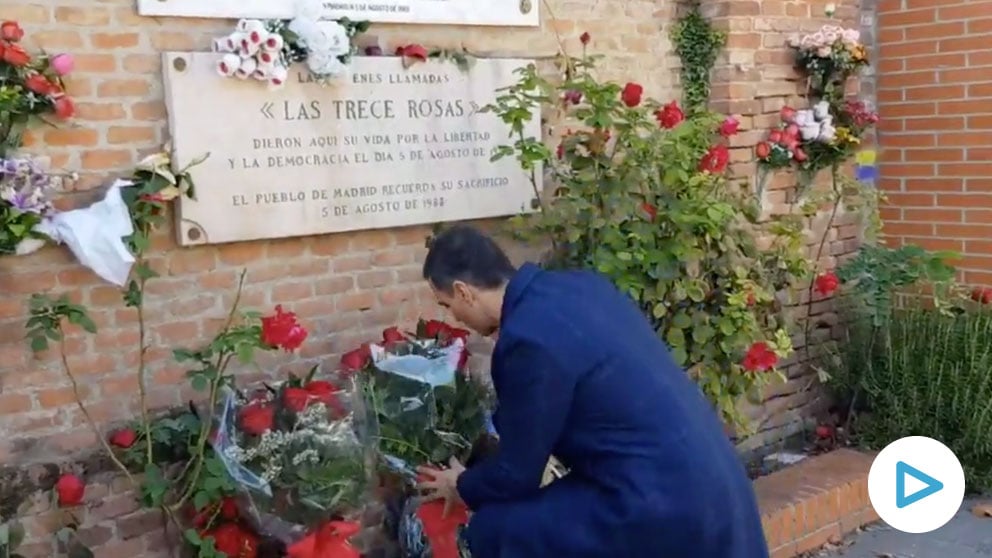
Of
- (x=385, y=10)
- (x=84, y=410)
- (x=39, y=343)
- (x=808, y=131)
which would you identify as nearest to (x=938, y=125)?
(x=808, y=131)

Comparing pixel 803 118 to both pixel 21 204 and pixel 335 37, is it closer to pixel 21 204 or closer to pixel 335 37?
pixel 335 37

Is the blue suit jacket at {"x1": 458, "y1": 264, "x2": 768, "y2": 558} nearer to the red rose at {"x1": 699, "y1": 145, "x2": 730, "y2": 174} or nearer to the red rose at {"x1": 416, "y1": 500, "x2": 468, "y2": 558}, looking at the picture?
the red rose at {"x1": 416, "y1": 500, "x2": 468, "y2": 558}

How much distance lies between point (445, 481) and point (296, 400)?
519 millimetres

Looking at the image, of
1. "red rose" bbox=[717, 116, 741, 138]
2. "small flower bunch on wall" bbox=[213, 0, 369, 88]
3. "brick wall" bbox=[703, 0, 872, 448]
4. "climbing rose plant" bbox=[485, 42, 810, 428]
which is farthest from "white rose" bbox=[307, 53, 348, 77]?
"brick wall" bbox=[703, 0, 872, 448]

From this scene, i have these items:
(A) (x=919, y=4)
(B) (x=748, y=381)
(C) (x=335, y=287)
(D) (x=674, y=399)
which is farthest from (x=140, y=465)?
(A) (x=919, y=4)

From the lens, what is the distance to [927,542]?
493 cm

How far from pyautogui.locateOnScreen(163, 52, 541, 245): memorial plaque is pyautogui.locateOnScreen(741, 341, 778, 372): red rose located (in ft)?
3.42

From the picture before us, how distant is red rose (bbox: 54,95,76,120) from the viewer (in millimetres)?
3354

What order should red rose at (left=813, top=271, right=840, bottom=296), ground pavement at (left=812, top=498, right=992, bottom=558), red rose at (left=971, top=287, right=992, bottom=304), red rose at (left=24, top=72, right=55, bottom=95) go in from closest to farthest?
red rose at (left=24, top=72, right=55, bottom=95), ground pavement at (left=812, top=498, right=992, bottom=558), red rose at (left=813, top=271, right=840, bottom=296), red rose at (left=971, top=287, right=992, bottom=304)

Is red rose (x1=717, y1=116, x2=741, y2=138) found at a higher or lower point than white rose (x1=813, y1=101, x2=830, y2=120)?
lower

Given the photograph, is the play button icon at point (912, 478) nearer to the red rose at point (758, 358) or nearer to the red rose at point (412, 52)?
the red rose at point (758, 358)

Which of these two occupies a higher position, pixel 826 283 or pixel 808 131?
pixel 808 131

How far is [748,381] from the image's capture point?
446 cm

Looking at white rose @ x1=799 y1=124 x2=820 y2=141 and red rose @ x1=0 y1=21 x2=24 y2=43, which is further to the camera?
white rose @ x1=799 y1=124 x2=820 y2=141
